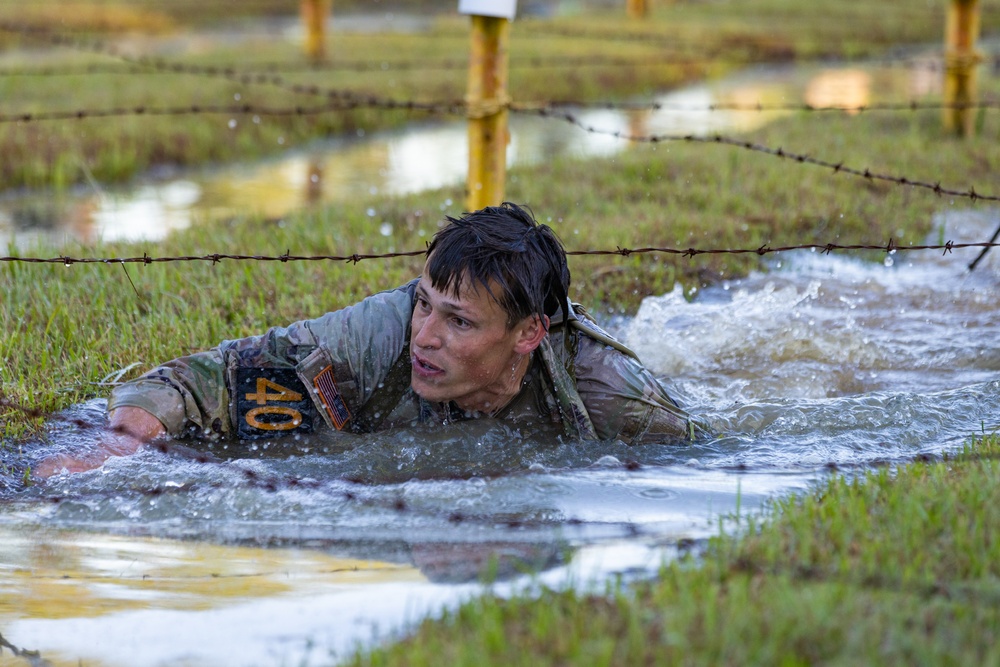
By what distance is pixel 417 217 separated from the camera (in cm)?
743

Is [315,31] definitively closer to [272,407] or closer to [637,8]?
[637,8]

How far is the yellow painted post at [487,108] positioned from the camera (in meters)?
5.93

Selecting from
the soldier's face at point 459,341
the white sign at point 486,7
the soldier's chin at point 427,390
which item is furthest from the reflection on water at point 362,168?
the soldier's chin at point 427,390

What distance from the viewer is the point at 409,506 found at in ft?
11.7

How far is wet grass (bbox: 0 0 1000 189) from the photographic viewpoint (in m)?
11.0

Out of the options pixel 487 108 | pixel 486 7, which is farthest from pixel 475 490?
pixel 486 7

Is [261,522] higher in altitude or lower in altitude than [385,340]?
lower

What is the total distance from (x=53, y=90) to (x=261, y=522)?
9.99 meters

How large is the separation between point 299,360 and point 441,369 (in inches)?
20.6

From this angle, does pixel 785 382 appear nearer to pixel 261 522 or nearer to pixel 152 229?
pixel 261 522

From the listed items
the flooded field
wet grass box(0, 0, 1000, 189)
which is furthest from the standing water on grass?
wet grass box(0, 0, 1000, 189)

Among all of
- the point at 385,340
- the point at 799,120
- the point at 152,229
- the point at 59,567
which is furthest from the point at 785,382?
the point at 799,120

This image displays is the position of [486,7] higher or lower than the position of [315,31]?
lower

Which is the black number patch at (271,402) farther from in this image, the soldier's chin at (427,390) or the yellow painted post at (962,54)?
the yellow painted post at (962,54)
